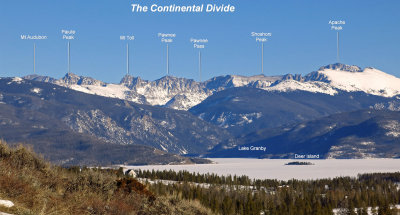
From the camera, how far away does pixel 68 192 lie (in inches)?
2144

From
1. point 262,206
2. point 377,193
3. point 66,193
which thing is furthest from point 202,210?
point 377,193

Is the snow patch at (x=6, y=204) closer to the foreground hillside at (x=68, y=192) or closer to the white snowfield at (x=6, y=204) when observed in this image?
the white snowfield at (x=6, y=204)

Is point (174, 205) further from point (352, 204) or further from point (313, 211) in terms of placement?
point (352, 204)

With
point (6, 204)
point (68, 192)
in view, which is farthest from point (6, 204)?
point (68, 192)

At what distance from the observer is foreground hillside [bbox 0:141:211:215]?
46.4 meters

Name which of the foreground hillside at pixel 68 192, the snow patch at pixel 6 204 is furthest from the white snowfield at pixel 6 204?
the foreground hillside at pixel 68 192

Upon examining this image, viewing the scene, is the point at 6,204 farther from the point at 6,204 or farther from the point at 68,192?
the point at 68,192

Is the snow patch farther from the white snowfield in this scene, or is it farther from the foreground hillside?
the foreground hillside

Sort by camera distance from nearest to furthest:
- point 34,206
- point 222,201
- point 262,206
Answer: point 34,206 < point 222,201 < point 262,206

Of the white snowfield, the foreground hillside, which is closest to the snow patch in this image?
the white snowfield

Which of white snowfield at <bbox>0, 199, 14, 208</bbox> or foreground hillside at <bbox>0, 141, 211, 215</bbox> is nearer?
white snowfield at <bbox>0, 199, 14, 208</bbox>

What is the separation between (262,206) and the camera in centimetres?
13088

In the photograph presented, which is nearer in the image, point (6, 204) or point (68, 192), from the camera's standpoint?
point (6, 204)

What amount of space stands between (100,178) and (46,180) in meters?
4.81
